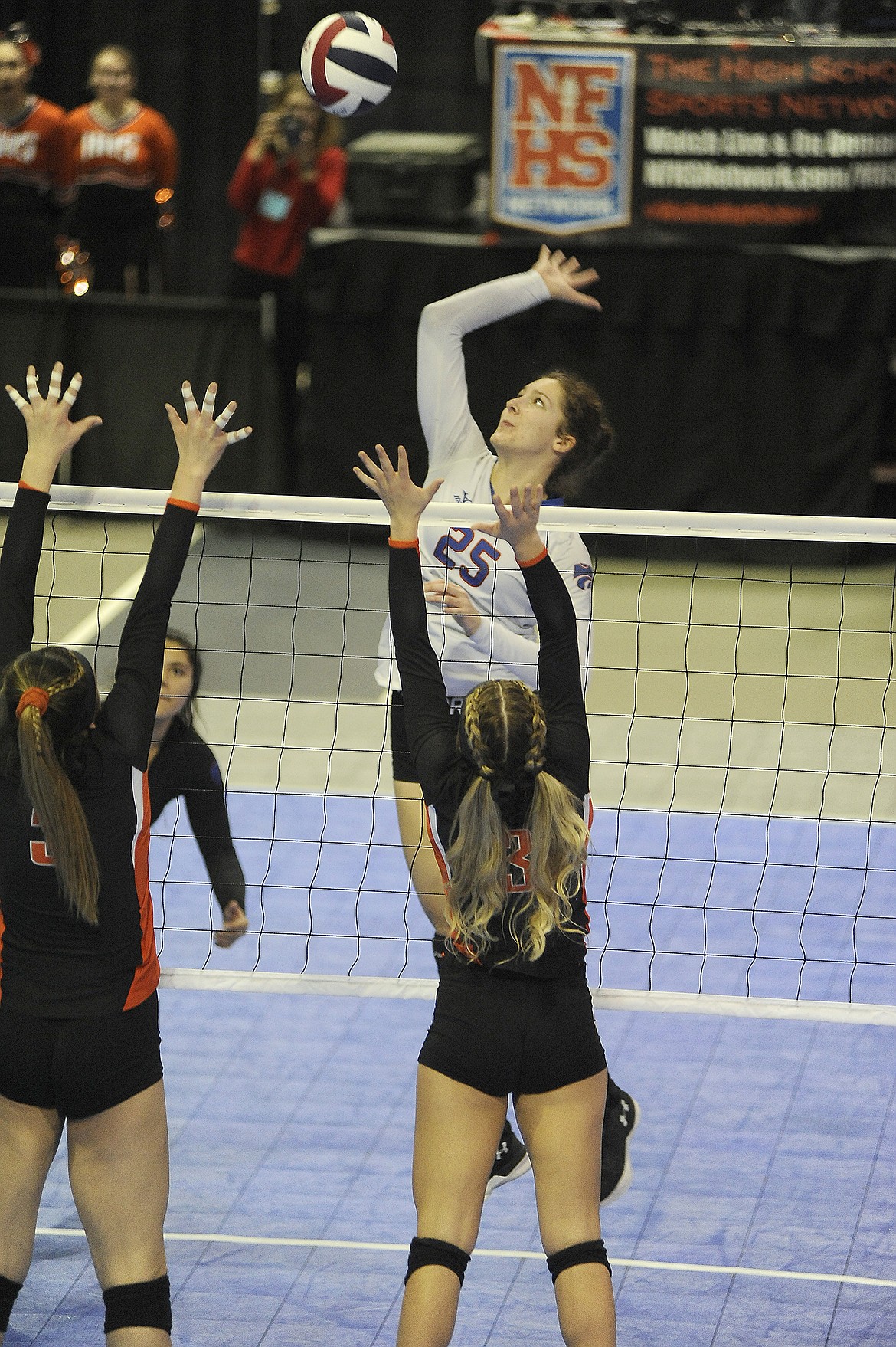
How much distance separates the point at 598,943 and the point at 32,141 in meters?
7.26

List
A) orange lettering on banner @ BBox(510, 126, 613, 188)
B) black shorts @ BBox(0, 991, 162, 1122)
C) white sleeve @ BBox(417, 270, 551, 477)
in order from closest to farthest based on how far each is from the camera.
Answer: black shorts @ BBox(0, 991, 162, 1122), white sleeve @ BBox(417, 270, 551, 477), orange lettering on banner @ BBox(510, 126, 613, 188)

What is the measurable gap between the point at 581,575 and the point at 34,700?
5.93ft

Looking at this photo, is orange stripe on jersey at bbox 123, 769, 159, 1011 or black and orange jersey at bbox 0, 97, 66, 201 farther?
black and orange jersey at bbox 0, 97, 66, 201

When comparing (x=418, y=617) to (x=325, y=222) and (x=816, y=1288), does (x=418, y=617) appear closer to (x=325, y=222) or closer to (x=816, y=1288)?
(x=816, y=1288)

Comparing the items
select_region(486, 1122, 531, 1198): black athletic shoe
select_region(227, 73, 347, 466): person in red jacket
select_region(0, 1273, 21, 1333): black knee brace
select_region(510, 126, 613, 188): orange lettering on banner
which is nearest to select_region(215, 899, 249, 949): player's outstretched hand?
select_region(486, 1122, 531, 1198): black athletic shoe

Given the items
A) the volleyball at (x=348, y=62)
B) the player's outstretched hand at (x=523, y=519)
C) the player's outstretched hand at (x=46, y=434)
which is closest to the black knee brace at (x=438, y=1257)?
the player's outstretched hand at (x=523, y=519)

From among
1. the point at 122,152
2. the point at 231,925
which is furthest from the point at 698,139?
the point at 231,925

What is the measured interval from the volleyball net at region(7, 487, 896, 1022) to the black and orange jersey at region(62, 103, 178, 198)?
226cm

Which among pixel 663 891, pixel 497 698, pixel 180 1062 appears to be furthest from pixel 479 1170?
pixel 663 891

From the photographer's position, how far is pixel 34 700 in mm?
3275

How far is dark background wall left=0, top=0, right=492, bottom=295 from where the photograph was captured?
12812 mm

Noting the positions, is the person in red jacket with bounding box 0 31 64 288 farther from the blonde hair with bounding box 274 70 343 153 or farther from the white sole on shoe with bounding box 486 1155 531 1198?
the white sole on shoe with bounding box 486 1155 531 1198

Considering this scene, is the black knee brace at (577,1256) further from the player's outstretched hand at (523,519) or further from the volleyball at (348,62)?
the volleyball at (348,62)

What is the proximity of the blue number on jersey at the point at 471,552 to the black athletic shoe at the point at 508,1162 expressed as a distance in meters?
1.50
